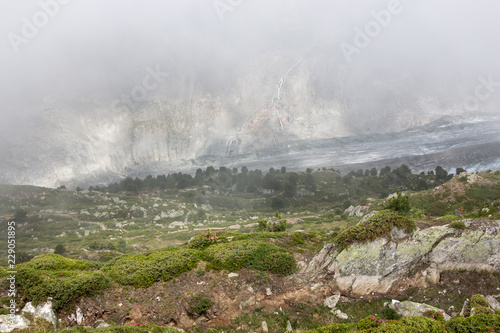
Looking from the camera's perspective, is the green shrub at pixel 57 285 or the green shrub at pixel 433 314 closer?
the green shrub at pixel 433 314

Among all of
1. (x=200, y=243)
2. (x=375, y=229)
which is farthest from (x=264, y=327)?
(x=375, y=229)

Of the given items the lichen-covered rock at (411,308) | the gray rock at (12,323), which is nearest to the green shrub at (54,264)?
the gray rock at (12,323)

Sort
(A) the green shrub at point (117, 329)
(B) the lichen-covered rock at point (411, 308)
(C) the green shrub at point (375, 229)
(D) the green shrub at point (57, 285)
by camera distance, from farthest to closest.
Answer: (C) the green shrub at point (375, 229) → (B) the lichen-covered rock at point (411, 308) → (D) the green shrub at point (57, 285) → (A) the green shrub at point (117, 329)

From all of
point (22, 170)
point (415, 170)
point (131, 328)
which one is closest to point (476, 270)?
point (131, 328)

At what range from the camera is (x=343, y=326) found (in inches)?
447

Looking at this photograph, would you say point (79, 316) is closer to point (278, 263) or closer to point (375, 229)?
point (278, 263)

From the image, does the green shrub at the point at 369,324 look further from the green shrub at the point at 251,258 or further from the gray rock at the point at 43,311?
the gray rock at the point at 43,311

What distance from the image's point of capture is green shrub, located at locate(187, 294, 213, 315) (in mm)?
14414

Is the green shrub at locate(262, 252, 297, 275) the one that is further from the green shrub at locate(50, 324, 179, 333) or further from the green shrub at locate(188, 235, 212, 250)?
the green shrub at locate(50, 324, 179, 333)

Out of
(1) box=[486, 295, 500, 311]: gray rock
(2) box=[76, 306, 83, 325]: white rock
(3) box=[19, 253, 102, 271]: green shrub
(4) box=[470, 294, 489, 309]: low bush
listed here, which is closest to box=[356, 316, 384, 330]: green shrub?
(4) box=[470, 294, 489, 309]: low bush

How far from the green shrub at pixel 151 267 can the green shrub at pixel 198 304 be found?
215 cm

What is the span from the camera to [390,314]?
13.9 metres

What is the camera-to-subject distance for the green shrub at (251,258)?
17.2 metres

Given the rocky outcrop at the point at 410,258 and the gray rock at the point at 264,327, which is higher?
the rocky outcrop at the point at 410,258
